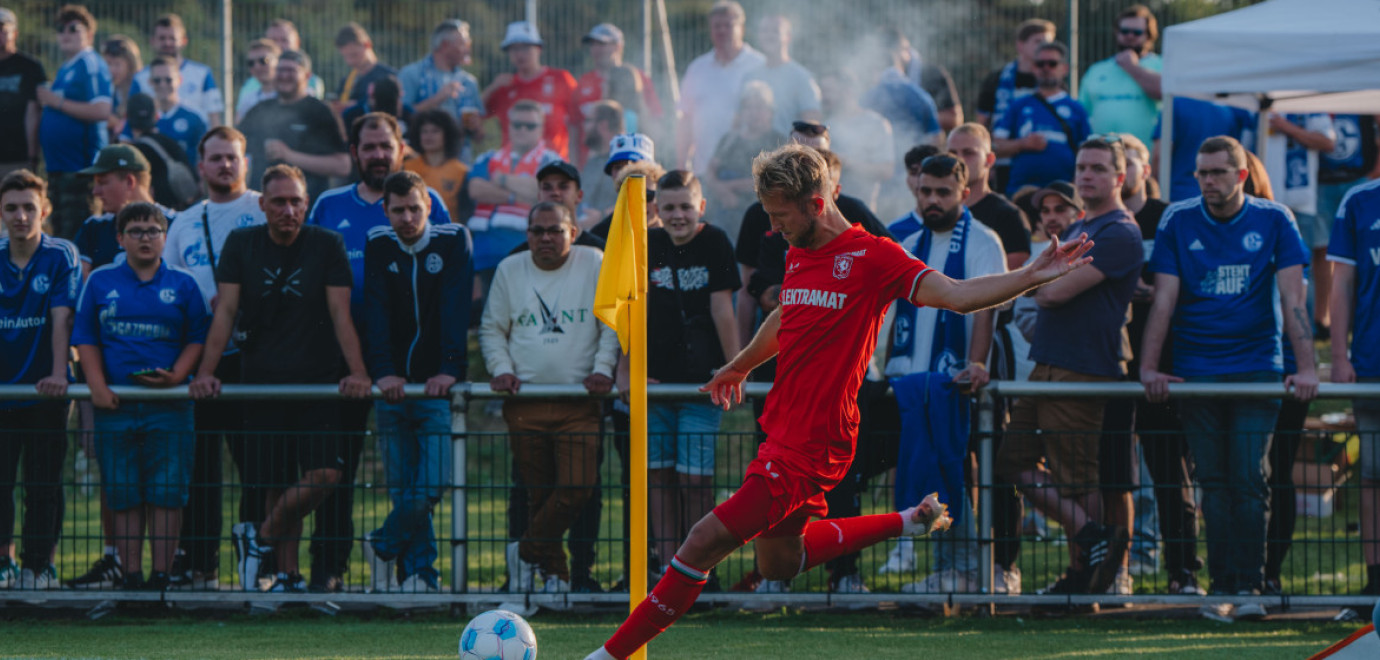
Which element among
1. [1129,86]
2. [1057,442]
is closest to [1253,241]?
[1057,442]

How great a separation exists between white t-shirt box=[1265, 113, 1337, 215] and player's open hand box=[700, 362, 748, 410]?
726cm

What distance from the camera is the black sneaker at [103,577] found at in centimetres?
779

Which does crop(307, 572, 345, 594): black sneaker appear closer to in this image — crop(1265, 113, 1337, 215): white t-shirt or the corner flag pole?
the corner flag pole

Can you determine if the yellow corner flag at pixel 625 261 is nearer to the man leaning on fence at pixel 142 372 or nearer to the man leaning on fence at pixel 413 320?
the man leaning on fence at pixel 413 320

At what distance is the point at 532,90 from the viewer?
13.0 metres

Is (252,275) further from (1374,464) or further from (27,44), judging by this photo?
(27,44)

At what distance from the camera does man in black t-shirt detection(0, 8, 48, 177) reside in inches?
495

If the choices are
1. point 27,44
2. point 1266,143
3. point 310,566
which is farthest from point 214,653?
point 27,44

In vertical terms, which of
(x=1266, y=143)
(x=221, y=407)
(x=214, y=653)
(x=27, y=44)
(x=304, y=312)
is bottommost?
(x=214, y=653)

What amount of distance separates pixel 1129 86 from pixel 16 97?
9333 mm

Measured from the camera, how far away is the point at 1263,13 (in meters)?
9.37

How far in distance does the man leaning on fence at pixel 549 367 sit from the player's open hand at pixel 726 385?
1.40 m

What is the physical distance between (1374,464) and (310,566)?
18.0 feet

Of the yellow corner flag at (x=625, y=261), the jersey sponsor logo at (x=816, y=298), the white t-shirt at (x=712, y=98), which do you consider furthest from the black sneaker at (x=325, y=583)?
the white t-shirt at (x=712, y=98)
